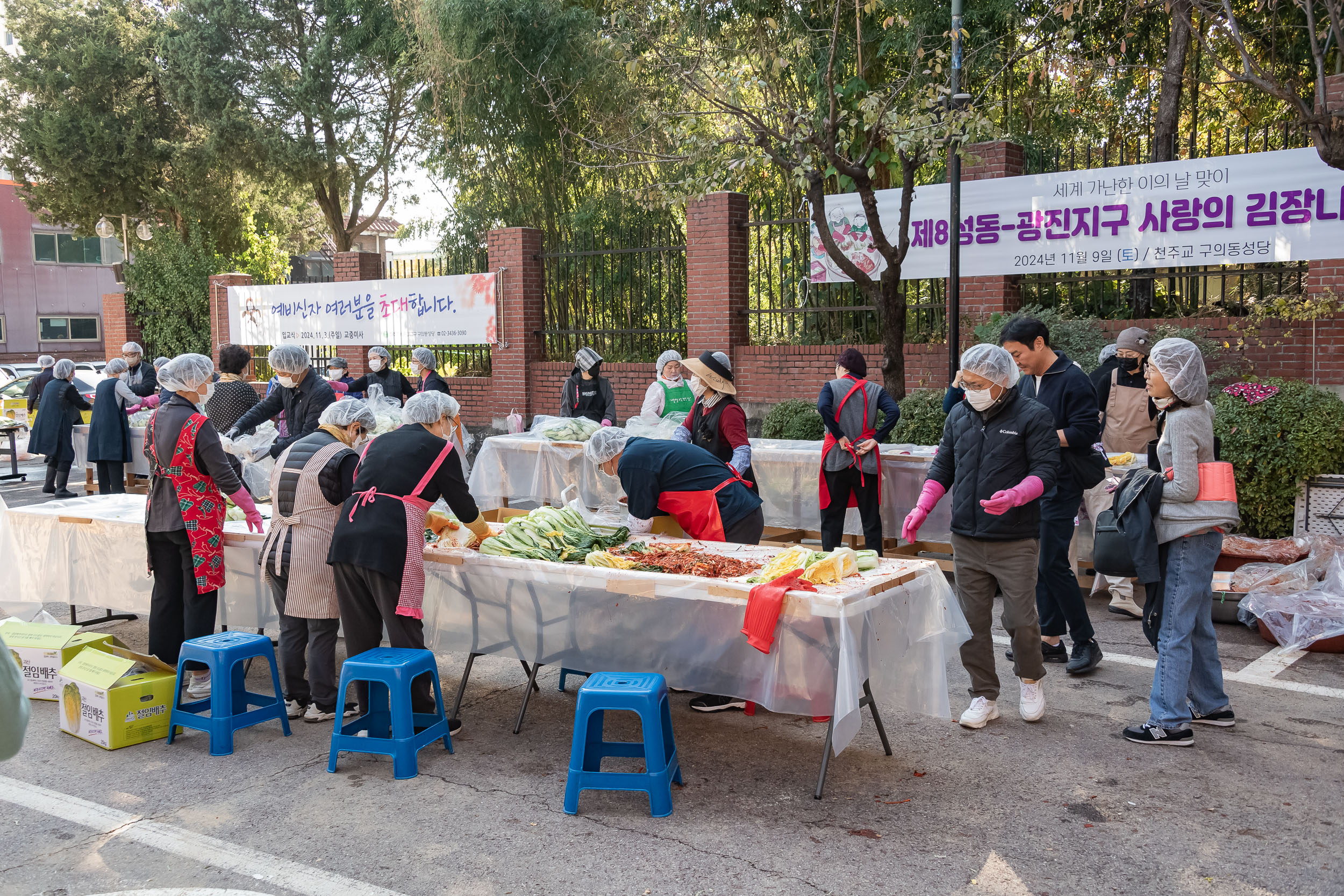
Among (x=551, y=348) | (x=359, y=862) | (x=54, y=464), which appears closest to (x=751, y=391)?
(x=551, y=348)

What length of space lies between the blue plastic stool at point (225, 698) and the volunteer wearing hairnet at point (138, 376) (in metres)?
8.93

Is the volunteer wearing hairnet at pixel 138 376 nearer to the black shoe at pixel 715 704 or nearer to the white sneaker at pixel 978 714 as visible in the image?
the black shoe at pixel 715 704

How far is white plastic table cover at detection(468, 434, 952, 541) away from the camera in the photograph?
28.0ft

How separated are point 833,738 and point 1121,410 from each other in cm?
501

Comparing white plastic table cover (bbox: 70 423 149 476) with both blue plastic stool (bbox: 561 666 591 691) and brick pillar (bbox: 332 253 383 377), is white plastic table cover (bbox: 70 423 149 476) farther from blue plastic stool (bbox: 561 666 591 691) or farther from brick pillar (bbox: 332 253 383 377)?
blue plastic stool (bbox: 561 666 591 691)

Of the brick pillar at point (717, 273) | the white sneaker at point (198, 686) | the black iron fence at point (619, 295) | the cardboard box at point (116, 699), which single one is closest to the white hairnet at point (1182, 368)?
the cardboard box at point (116, 699)

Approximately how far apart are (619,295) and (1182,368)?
36.7 feet

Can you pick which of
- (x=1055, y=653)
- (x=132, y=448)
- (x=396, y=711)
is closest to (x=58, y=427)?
(x=132, y=448)

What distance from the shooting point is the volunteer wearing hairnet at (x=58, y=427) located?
13.8 m

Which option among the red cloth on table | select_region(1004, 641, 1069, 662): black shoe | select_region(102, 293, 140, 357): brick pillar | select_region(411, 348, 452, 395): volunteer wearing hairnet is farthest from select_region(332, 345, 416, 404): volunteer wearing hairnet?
select_region(102, 293, 140, 357): brick pillar

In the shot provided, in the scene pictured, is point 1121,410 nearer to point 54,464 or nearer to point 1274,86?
point 1274,86

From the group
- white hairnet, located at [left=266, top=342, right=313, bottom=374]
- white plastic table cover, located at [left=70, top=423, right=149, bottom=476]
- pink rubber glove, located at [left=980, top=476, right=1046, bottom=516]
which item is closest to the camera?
pink rubber glove, located at [left=980, top=476, right=1046, bottom=516]

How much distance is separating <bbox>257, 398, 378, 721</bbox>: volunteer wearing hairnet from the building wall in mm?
33191

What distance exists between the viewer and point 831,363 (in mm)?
12898
